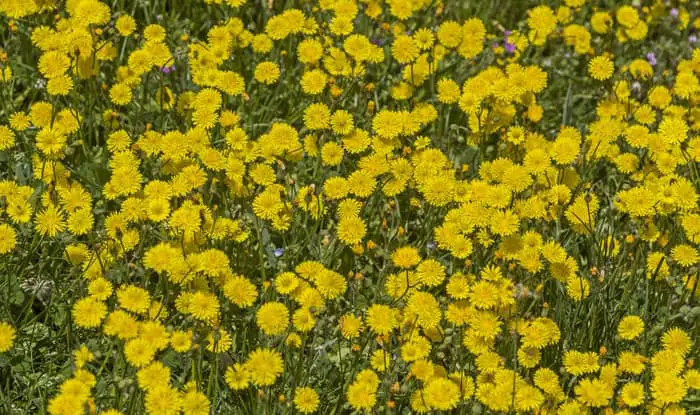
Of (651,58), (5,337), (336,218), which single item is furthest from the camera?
(651,58)

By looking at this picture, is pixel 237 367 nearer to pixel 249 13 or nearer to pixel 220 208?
pixel 220 208

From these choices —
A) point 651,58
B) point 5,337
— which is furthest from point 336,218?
point 651,58

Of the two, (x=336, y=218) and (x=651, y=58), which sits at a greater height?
(x=651, y=58)

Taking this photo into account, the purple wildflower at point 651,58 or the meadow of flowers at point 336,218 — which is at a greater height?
the purple wildflower at point 651,58

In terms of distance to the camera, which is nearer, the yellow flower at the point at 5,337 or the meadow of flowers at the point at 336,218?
the yellow flower at the point at 5,337

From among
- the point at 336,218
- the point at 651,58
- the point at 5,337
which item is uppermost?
the point at 651,58

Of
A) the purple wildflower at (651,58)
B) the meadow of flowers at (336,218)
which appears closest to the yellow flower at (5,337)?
the meadow of flowers at (336,218)

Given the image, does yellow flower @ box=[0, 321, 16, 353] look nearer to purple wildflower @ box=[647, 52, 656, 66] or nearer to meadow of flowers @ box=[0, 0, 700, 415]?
meadow of flowers @ box=[0, 0, 700, 415]

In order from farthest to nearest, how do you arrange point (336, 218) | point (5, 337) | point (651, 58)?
point (651, 58), point (336, 218), point (5, 337)

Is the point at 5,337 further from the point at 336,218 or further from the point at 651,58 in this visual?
the point at 651,58

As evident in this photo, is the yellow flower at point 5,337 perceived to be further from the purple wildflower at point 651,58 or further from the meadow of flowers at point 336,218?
the purple wildflower at point 651,58
